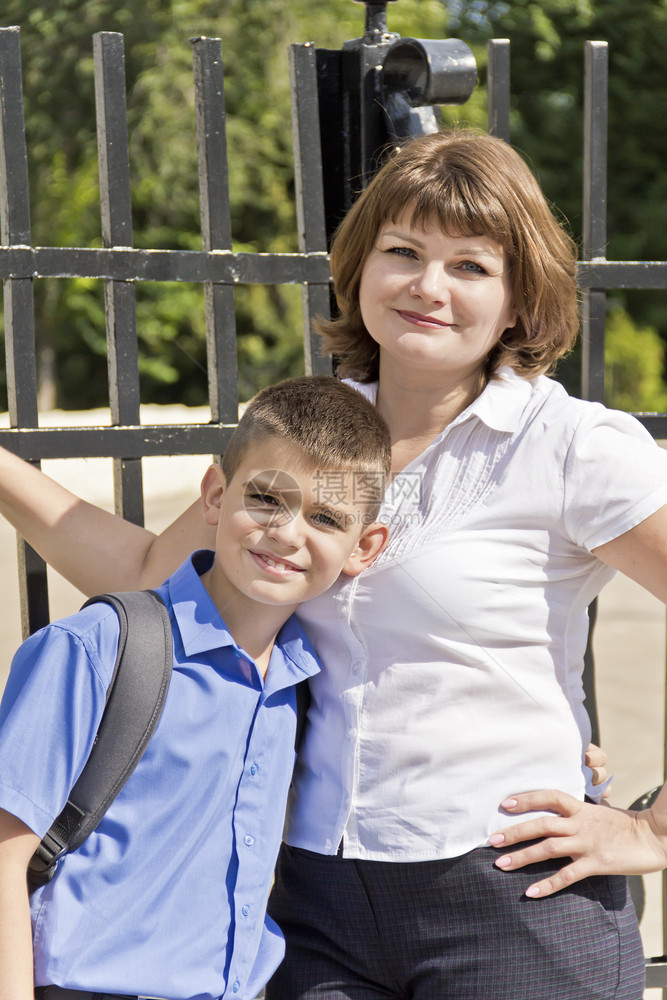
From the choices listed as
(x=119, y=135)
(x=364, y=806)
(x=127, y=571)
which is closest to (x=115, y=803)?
(x=364, y=806)

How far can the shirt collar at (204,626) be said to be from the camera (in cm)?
130

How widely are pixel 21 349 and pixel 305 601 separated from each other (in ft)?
2.28

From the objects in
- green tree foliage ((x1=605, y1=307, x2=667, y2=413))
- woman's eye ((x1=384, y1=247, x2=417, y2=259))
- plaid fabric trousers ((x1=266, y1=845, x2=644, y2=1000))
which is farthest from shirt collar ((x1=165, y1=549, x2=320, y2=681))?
green tree foliage ((x1=605, y1=307, x2=667, y2=413))

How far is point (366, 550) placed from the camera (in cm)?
136

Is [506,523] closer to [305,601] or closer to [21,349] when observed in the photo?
[305,601]

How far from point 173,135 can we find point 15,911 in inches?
440

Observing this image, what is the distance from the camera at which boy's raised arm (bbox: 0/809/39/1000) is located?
113cm

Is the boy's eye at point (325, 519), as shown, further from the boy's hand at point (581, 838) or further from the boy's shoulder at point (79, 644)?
the boy's hand at point (581, 838)

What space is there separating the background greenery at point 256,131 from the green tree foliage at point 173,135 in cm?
2

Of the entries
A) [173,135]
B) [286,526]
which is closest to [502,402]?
[286,526]

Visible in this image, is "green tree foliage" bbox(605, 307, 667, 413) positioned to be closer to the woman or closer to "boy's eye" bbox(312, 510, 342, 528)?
the woman

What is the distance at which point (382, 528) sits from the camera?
53.2 inches

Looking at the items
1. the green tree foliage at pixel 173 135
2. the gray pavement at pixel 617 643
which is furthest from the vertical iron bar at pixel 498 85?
the green tree foliage at pixel 173 135

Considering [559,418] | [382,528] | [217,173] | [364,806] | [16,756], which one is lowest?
[364,806]
